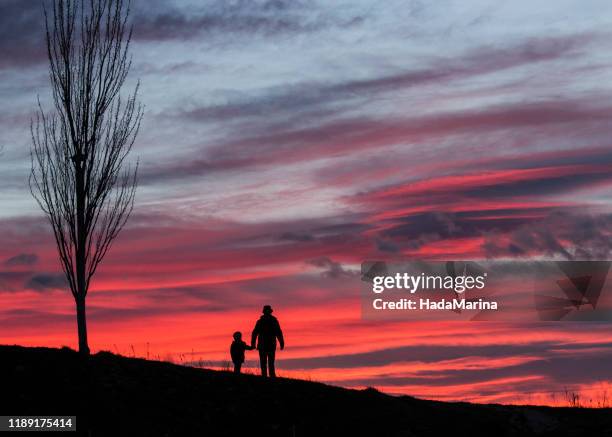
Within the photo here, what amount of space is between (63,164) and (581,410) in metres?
18.3

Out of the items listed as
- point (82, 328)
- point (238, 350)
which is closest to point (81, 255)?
point (82, 328)

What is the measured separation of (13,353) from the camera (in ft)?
84.9

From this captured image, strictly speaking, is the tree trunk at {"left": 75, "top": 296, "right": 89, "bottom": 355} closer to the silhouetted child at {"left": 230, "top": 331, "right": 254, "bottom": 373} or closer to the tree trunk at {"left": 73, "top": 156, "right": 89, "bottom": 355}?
the tree trunk at {"left": 73, "top": 156, "right": 89, "bottom": 355}

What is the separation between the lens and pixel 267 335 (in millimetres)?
Answer: 27328

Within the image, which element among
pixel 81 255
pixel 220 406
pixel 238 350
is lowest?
pixel 220 406

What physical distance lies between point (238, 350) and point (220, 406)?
380 cm

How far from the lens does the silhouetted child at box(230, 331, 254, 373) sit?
28.0 m

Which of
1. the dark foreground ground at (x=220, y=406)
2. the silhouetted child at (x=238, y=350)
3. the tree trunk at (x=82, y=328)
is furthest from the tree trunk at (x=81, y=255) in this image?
the silhouetted child at (x=238, y=350)

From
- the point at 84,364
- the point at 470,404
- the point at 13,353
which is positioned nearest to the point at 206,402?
the point at 84,364

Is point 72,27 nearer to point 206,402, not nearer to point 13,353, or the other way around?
point 13,353

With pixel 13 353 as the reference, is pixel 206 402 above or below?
below


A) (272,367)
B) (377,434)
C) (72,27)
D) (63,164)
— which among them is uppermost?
(72,27)

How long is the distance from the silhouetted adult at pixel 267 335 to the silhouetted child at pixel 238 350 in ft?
2.10

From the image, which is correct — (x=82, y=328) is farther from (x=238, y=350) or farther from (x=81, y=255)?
(x=238, y=350)
